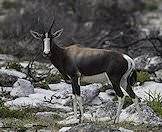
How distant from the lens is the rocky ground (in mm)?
11406

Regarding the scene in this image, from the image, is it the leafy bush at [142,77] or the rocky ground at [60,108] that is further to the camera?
the leafy bush at [142,77]

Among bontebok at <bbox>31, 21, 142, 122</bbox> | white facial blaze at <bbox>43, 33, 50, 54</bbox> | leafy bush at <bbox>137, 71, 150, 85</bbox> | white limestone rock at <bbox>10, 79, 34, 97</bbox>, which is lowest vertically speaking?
leafy bush at <bbox>137, 71, 150, 85</bbox>

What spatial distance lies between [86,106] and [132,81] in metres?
2.79

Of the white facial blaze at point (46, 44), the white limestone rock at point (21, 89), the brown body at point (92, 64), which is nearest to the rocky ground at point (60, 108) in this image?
the white limestone rock at point (21, 89)

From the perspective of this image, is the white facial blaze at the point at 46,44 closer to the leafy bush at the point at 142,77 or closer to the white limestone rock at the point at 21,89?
the white limestone rock at the point at 21,89

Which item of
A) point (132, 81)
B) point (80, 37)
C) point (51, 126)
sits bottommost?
point (80, 37)

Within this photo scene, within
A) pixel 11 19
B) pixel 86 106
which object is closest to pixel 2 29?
pixel 11 19

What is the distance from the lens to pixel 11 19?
96.4 ft

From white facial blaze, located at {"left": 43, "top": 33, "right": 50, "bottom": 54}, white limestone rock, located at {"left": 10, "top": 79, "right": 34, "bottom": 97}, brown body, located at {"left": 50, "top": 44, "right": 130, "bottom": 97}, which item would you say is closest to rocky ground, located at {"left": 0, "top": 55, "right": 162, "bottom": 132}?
white limestone rock, located at {"left": 10, "top": 79, "right": 34, "bottom": 97}

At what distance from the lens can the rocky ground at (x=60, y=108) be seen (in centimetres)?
1141

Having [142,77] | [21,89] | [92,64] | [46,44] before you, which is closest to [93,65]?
[92,64]

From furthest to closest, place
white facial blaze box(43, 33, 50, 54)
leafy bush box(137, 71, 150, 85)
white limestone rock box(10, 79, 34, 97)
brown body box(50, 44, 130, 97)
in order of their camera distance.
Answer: leafy bush box(137, 71, 150, 85)
white limestone rock box(10, 79, 34, 97)
white facial blaze box(43, 33, 50, 54)
brown body box(50, 44, 130, 97)

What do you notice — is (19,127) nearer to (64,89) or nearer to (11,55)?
(64,89)

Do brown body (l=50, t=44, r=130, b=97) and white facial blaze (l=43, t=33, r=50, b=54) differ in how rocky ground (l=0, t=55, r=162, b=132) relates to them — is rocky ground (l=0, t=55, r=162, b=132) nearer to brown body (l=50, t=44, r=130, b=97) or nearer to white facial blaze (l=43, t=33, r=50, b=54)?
brown body (l=50, t=44, r=130, b=97)
